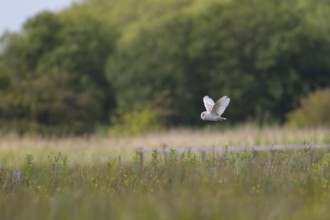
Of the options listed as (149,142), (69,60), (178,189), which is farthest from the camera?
(69,60)

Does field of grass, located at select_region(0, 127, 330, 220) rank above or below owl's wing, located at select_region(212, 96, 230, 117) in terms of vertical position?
below

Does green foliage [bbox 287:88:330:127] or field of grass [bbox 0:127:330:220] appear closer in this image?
field of grass [bbox 0:127:330:220]

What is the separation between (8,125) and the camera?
48719 mm

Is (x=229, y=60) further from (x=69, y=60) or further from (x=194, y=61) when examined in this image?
(x=69, y=60)

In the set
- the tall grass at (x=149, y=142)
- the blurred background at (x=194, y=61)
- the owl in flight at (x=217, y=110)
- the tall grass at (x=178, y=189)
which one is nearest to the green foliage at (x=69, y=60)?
the blurred background at (x=194, y=61)

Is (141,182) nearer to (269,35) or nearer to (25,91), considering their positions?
(25,91)

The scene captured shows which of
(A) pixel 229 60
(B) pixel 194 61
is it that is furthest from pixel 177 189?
(B) pixel 194 61

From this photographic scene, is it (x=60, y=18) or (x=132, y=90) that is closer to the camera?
(x=132, y=90)

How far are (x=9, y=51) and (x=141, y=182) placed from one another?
199 ft

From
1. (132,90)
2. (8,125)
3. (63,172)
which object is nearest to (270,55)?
(132,90)

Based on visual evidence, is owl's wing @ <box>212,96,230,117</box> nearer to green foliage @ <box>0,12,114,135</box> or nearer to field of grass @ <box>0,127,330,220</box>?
field of grass @ <box>0,127,330,220</box>

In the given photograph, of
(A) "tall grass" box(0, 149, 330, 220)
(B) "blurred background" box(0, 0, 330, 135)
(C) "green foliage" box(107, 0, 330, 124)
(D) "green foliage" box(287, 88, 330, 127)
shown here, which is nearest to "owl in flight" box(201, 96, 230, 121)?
(A) "tall grass" box(0, 149, 330, 220)

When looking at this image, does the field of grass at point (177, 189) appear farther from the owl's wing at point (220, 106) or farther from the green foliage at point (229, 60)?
the green foliage at point (229, 60)

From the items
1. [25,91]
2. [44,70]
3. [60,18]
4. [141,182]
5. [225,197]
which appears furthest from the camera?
[60,18]
